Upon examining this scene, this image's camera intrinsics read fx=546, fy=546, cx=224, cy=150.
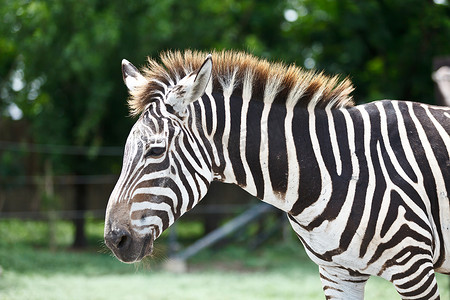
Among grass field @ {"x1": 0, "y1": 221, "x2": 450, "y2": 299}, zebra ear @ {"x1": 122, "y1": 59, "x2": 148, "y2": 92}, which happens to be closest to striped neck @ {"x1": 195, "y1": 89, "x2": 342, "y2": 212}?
zebra ear @ {"x1": 122, "y1": 59, "x2": 148, "y2": 92}

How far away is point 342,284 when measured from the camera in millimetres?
2787

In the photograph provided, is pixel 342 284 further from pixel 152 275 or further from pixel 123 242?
pixel 152 275

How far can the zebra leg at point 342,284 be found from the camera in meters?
2.76

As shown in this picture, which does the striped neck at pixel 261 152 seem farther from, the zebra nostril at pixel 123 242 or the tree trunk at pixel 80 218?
the tree trunk at pixel 80 218

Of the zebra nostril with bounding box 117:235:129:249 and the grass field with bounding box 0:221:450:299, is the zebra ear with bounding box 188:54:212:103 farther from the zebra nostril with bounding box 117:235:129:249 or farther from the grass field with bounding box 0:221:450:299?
the grass field with bounding box 0:221:450:299

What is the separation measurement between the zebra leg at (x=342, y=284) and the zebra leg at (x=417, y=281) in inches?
11.0

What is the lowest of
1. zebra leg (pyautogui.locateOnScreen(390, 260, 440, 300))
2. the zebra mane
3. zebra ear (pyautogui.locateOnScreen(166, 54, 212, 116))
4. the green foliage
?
zebra leg (pyautogui.locateOnScreen(390, 260, 440, 300))

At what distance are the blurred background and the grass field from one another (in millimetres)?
51

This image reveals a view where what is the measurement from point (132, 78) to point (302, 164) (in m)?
0.98

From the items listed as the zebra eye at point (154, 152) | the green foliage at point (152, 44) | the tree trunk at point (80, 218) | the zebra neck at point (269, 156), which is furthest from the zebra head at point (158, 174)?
the tree trunk at point (80, 218)

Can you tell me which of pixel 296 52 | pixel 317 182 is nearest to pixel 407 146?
pixel 317 182

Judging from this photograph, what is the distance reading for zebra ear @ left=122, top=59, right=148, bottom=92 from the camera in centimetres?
277

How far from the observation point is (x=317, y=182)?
2633mm

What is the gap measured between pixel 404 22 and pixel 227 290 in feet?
23.4
